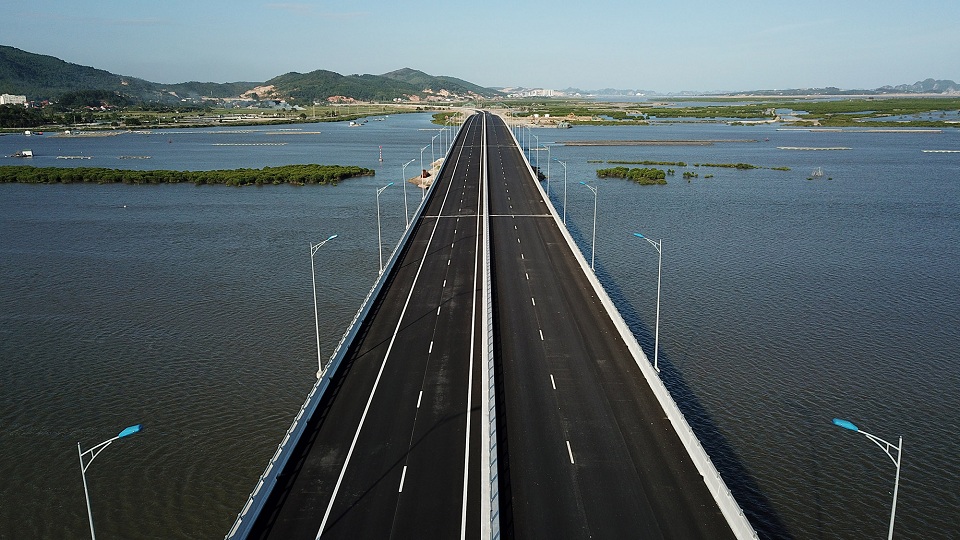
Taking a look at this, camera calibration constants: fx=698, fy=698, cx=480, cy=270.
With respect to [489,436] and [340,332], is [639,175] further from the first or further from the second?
[489,436]

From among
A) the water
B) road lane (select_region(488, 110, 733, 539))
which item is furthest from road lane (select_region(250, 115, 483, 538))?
the water

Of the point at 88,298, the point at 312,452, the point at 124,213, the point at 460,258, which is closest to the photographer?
the point at 312,452

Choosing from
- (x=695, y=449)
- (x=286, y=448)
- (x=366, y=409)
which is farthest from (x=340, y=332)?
(x=695, y=449)

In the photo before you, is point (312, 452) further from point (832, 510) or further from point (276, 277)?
point (276, 277)

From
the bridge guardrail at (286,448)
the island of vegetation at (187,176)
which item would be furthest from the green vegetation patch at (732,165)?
the bridge guardrail at (286,448)

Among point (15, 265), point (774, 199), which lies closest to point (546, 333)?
point (15, 265)
